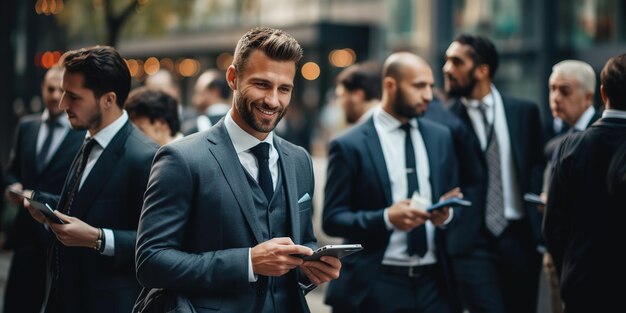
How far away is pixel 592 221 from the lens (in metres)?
4.84

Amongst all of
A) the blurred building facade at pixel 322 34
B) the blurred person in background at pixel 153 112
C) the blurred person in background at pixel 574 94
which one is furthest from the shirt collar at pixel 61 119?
the blurred building facade at pixel 322 34

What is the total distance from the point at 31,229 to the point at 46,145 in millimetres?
656

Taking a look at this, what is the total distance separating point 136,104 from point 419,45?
16354mm

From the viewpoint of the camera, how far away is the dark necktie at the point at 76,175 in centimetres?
469

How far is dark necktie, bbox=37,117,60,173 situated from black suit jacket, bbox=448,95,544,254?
3.06 m

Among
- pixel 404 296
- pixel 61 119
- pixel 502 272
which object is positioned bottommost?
pixel 502 272

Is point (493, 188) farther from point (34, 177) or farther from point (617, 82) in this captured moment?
point (34, 177)

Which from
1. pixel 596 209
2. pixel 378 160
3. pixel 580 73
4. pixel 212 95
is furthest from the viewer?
pixel 212 95

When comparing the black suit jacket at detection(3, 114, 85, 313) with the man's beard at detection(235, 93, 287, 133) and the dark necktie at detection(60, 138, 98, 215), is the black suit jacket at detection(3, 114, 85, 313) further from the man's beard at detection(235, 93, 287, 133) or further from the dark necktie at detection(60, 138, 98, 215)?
the man's beard at detection(235, 93, 287, 133)

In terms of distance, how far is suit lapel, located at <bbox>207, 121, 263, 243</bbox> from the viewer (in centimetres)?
366

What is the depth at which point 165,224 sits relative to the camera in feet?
11.7

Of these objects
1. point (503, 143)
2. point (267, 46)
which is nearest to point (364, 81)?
point (503, 143)

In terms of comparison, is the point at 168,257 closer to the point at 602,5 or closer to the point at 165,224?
the point at 165,224

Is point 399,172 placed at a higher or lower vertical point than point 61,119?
lower
